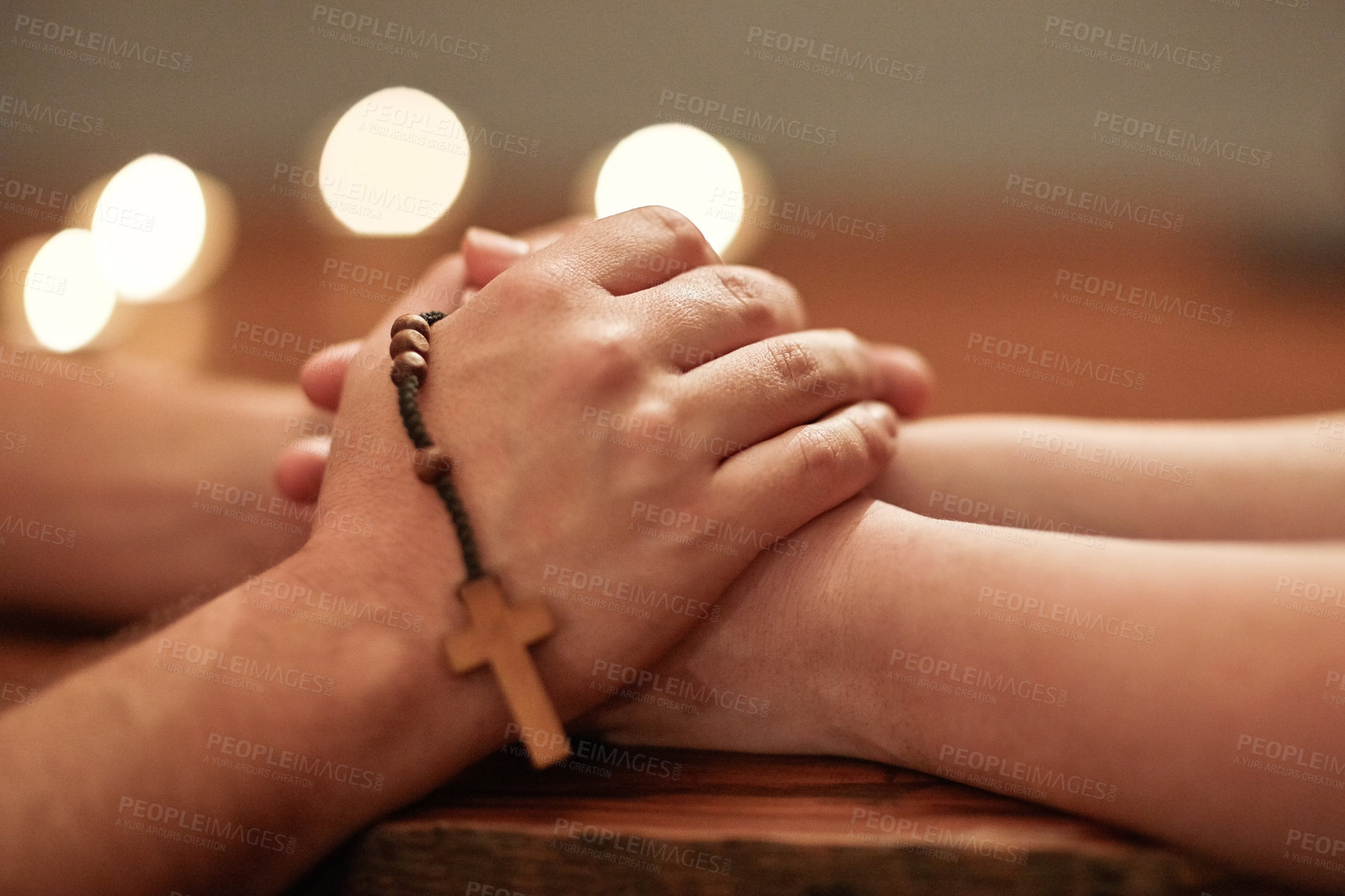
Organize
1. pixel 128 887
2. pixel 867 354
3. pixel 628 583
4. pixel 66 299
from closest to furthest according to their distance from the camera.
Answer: pixel 128 887 < pixel 628 583 < pixel 867 354 < pixel 66 299

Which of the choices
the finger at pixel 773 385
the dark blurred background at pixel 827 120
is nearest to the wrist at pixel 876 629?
the finger at pixel 773 385

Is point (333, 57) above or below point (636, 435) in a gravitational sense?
above

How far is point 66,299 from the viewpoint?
2029 millimetres

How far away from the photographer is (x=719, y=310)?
68 cm

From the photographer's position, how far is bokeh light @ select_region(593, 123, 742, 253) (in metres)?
2.57

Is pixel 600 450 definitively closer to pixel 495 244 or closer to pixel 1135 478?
pixel 495 244

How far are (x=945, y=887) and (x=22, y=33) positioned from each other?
4.15m

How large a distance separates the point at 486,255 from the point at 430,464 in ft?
1.04

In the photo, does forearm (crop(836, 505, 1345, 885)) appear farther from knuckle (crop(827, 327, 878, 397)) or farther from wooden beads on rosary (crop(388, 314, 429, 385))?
wooden beads on rosary (crop(388, 314, 429, 385))

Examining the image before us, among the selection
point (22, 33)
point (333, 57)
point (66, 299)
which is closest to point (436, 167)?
point (333, 57)

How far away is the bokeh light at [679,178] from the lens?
2.57 metres

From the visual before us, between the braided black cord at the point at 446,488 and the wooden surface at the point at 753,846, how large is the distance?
18 cm

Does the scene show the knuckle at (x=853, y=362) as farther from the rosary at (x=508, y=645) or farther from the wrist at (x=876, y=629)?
the rosary at (x=508, y=645)

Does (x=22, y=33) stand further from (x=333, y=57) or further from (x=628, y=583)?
(x=628, y=583)
